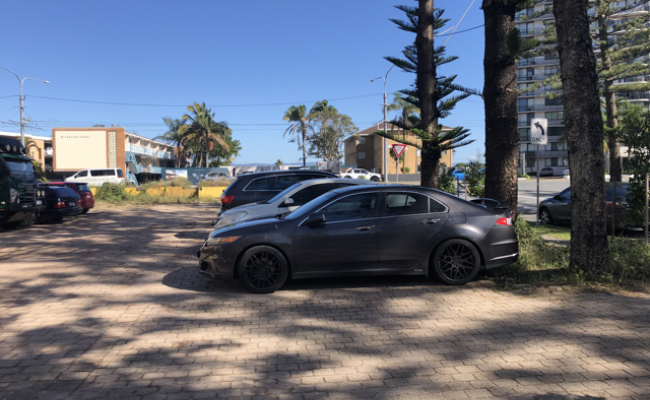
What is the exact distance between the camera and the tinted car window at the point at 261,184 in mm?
11312

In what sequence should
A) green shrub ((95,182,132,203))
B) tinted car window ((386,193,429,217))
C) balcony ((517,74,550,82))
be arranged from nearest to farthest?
1. tinted car window ((386,193,429,217))
2. green shrub ((95,182,132,203))
3. balcony ((517,74,550,82))

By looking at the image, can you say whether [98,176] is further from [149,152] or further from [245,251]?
[245,251]

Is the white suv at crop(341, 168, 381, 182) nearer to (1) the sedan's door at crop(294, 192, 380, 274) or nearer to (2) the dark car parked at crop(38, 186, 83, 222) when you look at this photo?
(2) the dark car parked at crop(38, 186, 83, 222)

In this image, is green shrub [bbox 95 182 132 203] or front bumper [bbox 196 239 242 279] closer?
front bumper [bbox 196 239 242 279]

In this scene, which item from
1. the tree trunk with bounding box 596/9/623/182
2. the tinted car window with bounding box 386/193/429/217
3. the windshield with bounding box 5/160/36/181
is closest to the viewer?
the tinted car window with bounding box 386/193/429/217

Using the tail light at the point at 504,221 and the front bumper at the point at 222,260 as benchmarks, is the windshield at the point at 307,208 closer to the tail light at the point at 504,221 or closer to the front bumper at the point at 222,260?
the front bumper at the point at 222,260

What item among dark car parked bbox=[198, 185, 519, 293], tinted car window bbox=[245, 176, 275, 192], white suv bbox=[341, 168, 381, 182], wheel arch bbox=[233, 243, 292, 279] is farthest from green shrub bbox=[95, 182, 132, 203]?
wheel arch bbox=[233, 243, 292, 279]

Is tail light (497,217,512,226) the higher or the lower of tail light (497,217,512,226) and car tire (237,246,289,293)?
the higher

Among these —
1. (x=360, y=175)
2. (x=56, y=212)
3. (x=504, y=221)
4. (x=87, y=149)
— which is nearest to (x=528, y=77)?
(x=360, y=175)

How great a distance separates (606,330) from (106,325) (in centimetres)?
540

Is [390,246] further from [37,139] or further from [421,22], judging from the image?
[37,139]

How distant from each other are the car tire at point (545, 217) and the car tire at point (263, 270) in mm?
10327

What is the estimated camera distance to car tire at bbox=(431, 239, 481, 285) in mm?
6484

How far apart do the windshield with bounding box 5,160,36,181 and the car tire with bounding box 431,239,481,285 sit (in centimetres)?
1301
